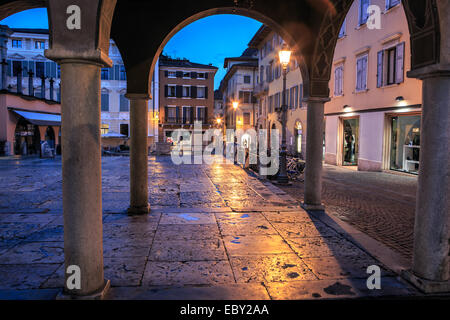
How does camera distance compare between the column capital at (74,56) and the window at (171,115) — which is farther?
the window at (171,115)

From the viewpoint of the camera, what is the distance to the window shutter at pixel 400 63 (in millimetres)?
13416

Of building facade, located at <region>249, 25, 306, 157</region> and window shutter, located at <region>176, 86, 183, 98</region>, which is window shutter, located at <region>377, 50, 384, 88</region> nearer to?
building facade, located at <region>249, 25, 306, 157</region>

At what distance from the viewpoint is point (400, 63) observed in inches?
535

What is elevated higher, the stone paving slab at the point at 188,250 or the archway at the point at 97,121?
the archway at the point at 97,121

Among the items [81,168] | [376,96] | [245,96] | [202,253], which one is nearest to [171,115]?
[245,96]

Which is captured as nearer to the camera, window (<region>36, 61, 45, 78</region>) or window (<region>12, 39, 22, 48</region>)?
window (<region>36, 61, 45, 78</region>)

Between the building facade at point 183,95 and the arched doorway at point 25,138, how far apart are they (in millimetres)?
21183

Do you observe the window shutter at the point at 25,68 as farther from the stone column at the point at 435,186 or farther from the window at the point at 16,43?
the stone column at the point at 435,186

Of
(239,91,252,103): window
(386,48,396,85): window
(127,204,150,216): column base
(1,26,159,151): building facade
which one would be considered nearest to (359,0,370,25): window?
(386,48,396,85): window

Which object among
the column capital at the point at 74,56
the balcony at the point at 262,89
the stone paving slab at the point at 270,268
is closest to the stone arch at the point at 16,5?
the column capital at the point at 74,56

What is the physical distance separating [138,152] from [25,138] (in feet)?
77.8

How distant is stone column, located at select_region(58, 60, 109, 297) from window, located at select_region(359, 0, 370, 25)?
16.4 metres

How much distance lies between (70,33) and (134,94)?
3353mm

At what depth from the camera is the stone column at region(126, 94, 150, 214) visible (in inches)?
253
